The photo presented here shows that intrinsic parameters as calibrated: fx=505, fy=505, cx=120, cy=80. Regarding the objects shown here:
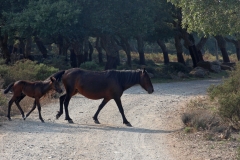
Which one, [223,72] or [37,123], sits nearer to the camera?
[37,123]

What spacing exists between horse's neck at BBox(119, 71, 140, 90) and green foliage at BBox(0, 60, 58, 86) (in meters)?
9.82

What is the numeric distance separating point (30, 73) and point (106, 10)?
34.7ft

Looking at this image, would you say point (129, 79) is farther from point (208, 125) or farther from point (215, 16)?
point (215, 16)

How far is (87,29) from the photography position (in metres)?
35.2

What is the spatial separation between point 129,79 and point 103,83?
85 centimetres

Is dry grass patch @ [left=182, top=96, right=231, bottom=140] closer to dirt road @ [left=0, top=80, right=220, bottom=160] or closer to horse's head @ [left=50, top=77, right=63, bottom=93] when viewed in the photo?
dirt road @ [left=0, top=80, right=220, bottom=160]

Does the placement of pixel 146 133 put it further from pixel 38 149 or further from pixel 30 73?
pixel 30 73

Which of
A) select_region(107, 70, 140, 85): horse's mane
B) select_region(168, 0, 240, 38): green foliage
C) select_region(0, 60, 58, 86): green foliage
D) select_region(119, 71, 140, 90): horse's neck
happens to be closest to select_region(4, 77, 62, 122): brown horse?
select_region(107, 70, 140, 85): horse's mane

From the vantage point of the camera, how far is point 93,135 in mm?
13500

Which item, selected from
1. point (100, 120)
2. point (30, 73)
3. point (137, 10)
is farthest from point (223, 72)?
point (100, 120)

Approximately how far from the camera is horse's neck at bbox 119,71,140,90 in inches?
641

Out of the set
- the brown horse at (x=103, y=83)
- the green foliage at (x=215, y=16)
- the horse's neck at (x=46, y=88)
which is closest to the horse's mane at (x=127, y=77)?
the brown horse at (x=103, y=83)

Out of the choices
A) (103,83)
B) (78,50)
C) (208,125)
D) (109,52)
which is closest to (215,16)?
(208,125)

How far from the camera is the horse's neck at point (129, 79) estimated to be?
16.3 metres
